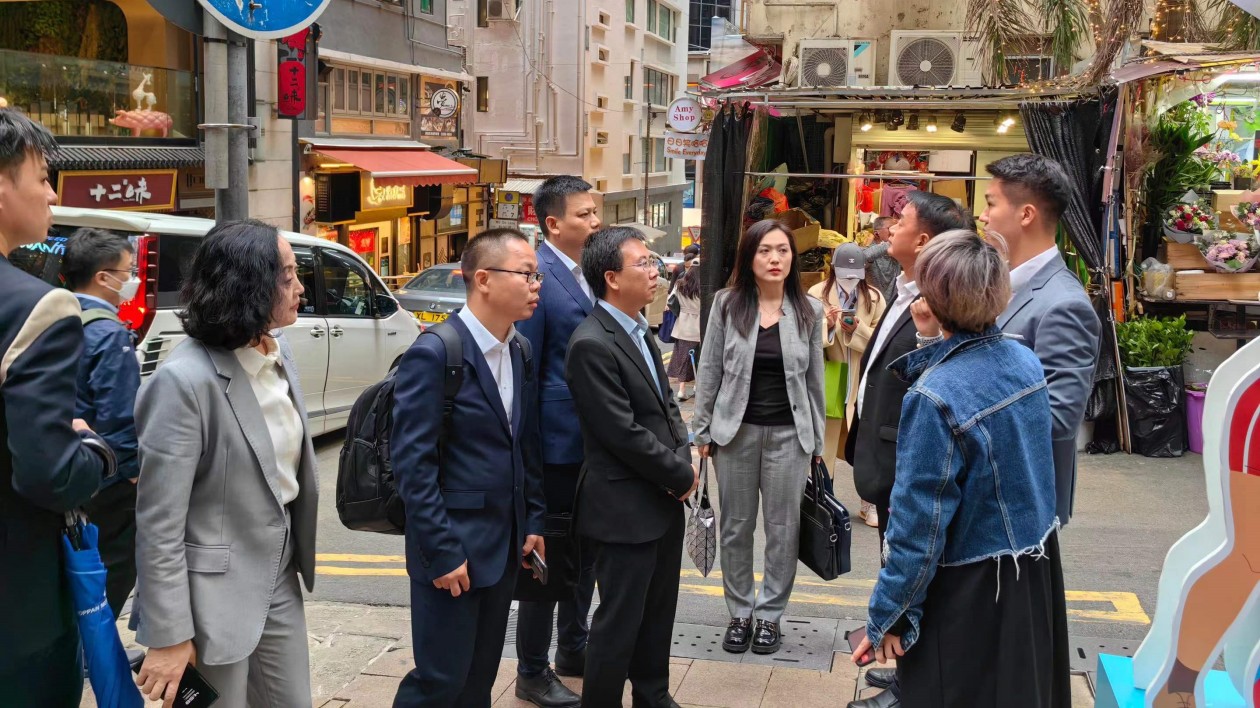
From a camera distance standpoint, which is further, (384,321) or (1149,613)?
(384,321)

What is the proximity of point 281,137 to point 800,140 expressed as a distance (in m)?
8.47

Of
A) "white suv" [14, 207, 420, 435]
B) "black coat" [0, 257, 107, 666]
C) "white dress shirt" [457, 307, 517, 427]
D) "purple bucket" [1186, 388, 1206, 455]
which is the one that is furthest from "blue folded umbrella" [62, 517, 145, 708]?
"purple bucket" [1186, 388, 1206, 455]

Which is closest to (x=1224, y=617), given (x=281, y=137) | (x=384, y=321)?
(x=384, y=321)

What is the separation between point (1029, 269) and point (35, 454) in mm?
3017

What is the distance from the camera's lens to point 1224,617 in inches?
118

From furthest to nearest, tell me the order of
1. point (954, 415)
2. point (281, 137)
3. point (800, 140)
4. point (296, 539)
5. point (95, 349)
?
point (281, 137) → point (800, 140) → point (95, 349) → point (296, 539) → point (954, 415)

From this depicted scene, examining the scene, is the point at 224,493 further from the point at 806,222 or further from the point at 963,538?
the point at 806,222

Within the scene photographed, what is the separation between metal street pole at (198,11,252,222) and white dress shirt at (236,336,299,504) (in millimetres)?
4085

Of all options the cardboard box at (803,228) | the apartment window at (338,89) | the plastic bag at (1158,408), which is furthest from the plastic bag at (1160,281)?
the apartment window at (338,89)

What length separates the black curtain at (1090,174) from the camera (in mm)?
9125

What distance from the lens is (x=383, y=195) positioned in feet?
68.7

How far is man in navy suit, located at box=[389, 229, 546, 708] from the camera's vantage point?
129 inches

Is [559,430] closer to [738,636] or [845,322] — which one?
[738,636]

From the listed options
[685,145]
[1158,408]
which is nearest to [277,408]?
[1158,408]
